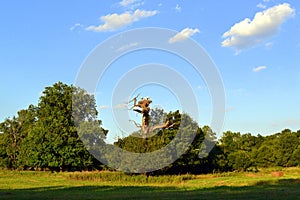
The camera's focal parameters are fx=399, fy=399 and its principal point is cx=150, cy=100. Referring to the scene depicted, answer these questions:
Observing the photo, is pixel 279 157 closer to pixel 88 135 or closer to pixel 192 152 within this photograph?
pixel 192 152

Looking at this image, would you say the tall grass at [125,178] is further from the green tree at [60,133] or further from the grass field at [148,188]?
the green tree at [60,133]

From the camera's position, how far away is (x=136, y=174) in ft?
165

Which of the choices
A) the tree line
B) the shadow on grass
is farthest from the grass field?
the tree line

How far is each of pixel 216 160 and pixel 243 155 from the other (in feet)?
Result: 18.9

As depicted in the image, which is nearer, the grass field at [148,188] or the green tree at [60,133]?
the grass field at [148,188]

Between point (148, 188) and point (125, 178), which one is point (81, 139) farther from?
point (148, 188)

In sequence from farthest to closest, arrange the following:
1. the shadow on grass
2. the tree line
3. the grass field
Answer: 1. the tree line
2. the grass field
3. the shadow on grass

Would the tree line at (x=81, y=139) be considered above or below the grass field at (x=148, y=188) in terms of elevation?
above

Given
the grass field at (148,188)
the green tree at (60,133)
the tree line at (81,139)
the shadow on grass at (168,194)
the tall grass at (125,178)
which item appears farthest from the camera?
the green tree at (60,133)

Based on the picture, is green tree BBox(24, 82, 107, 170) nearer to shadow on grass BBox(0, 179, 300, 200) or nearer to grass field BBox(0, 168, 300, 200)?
grass field BBox(0, 168, 300, 200)

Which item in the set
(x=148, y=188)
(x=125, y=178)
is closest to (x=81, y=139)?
(x=125, y=178)

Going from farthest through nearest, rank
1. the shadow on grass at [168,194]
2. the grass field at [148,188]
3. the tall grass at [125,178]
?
the tall grass at [125,178], the grass field at [148,188], the shadow on grass at [168,194]

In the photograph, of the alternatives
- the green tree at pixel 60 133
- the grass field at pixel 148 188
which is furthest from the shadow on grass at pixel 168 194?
the green tree at pixel 60 133

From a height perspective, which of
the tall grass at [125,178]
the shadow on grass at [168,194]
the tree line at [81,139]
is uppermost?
the tree line at [81,139]
